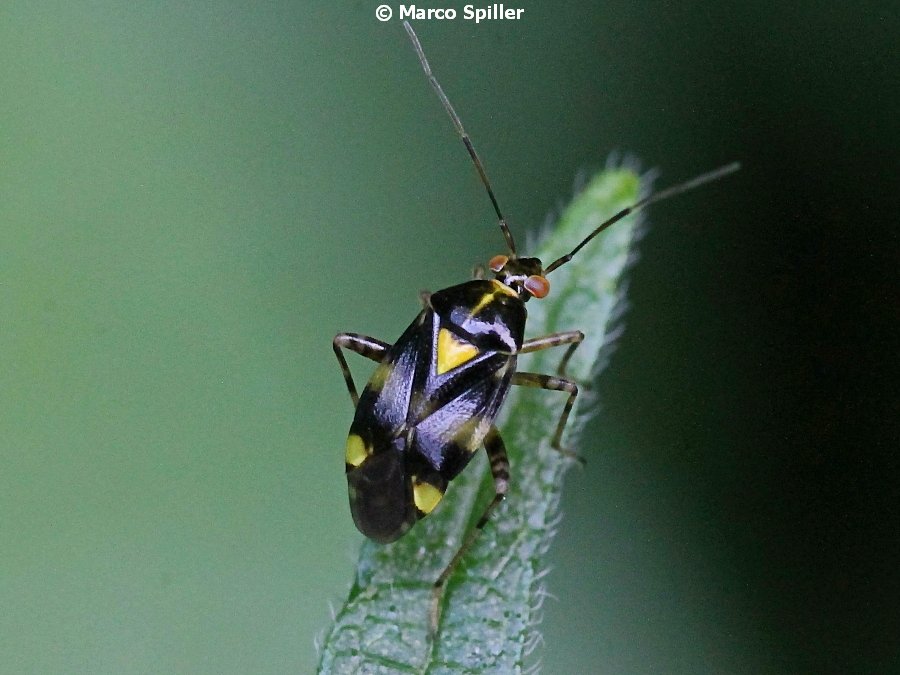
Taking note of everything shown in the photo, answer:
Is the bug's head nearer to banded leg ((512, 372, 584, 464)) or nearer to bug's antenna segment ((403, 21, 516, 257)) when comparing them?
bug's antenna segment ((403, 21, 516, 257))

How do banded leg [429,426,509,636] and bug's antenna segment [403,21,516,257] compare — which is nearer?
banded leg [429,426,509,636]

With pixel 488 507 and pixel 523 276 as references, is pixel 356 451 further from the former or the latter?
pixel 523 276

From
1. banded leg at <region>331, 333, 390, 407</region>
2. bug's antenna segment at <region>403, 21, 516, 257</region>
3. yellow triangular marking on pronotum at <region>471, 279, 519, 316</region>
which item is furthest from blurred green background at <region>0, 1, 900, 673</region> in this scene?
yellow triangular marking on pronotum at <region>471, 279, 519, 316</region>

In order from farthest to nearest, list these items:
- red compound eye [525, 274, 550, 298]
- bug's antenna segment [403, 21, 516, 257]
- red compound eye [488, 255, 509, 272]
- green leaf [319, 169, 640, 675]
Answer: bug's antenna segment [403, 21, 516, 257] < red compound eye [488, 255, 509, 272] < red compound eye [525, 274, 550, 298] < green leaf [319, 169, 640, 675]

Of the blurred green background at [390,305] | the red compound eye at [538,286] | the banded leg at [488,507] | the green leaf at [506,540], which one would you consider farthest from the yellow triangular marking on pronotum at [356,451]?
the blurred green background at [390,305]

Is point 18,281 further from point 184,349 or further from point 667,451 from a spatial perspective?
point 667,451

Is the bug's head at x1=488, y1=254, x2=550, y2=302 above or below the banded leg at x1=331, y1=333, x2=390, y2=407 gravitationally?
above

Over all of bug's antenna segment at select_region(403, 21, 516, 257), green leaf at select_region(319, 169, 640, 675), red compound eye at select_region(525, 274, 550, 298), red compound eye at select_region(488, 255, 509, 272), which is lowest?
green leaf at select_region(319, 169, 640, 675)

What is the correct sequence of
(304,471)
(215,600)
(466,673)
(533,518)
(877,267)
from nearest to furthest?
(466,673) < (533,518) < (215,600) < (304,471) < (877,267)

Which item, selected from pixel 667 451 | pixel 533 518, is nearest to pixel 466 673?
pixel 533 518
